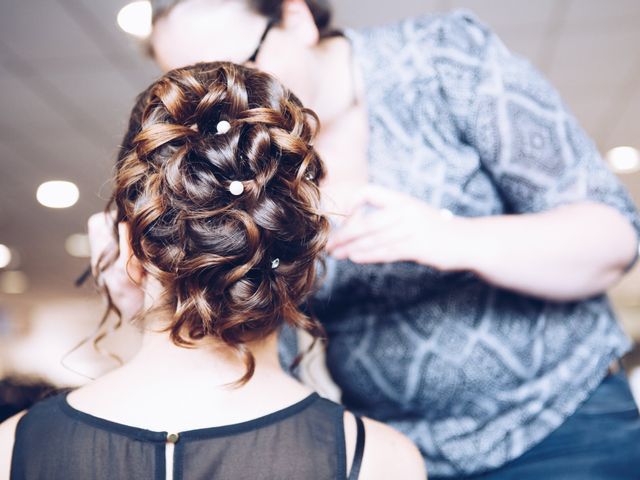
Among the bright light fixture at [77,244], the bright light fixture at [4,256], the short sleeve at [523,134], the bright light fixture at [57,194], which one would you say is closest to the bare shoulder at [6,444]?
the short sleeve at [523,134]

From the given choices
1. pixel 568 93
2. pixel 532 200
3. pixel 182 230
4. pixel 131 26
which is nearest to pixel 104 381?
pixel 182 230

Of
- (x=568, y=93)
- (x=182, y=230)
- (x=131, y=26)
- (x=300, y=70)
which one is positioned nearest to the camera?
(x=182, y=230)

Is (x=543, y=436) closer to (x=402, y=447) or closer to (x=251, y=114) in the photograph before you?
(x=402, y=447)

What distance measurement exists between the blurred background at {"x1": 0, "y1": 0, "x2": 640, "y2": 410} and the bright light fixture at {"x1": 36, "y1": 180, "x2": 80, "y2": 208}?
0.05 ft

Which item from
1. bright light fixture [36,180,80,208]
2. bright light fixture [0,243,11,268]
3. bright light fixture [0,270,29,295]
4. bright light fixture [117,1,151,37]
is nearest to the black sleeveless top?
bright light fixture [117,1,151,37]

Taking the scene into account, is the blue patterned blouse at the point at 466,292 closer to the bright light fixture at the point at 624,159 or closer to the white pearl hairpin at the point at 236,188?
the white pearl hairpin at the point at 236,188

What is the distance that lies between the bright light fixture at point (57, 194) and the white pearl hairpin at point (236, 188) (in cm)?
458

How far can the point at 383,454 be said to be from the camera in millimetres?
909

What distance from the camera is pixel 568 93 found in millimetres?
3834

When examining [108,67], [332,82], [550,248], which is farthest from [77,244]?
[550,248]

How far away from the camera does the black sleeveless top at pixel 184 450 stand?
829 millimetres

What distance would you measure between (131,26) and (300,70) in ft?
6.56

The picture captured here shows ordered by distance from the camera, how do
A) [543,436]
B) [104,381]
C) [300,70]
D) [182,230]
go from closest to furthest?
1. [182,230]
2. [104,381]
3. [543,436]
4. [300,70]

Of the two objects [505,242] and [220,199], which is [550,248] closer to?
[505,242]
